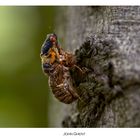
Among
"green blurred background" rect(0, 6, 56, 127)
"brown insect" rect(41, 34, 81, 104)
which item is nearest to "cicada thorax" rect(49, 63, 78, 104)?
"brown insect" rect(41, 34, 81, 104)

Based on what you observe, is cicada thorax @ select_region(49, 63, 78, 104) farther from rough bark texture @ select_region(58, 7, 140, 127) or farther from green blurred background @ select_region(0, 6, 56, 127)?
green blurred background @ select_region(0, 6, 56, 127)

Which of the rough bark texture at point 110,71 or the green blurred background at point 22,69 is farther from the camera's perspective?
the green blurred background at point 22,69

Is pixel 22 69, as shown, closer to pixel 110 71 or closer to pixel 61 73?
pixel 61 73

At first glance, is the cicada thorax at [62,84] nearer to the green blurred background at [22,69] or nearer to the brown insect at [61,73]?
the brown insect at [61,73]

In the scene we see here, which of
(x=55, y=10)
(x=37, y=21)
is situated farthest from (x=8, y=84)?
(x=55, y=10)

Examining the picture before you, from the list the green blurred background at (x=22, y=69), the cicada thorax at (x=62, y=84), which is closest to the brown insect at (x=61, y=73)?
the cicada thorax at (x=62, y=84)

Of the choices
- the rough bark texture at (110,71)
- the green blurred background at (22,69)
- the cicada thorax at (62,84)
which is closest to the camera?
the rough bark texture at (110,71)

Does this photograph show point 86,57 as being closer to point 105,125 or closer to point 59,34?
point 105,125

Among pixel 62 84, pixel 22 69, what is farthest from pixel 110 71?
pixel 22 69
